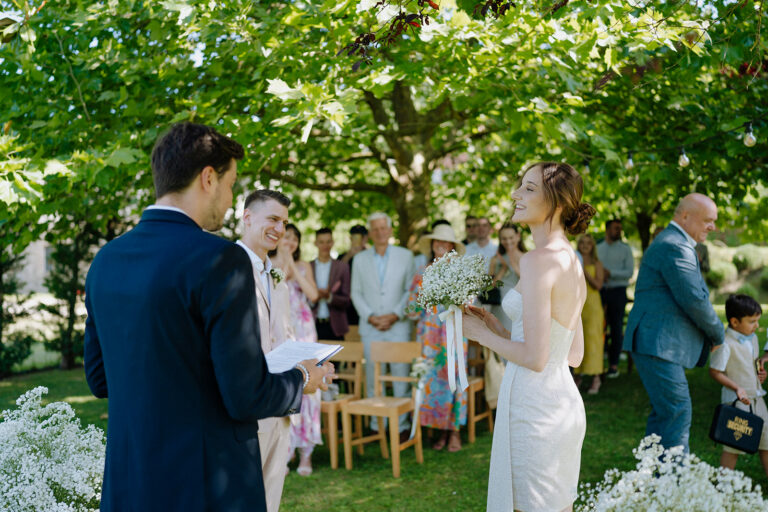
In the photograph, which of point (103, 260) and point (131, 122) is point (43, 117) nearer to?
point (131, 122)

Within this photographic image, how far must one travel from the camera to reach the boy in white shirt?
4.86m

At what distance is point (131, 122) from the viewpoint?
618 centimetres

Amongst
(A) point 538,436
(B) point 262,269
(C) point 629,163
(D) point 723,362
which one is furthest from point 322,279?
(A) point 538,436

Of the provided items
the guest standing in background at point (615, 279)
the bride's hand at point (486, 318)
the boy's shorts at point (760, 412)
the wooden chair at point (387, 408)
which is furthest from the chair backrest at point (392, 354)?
the guest standing in background at point (615, 279)

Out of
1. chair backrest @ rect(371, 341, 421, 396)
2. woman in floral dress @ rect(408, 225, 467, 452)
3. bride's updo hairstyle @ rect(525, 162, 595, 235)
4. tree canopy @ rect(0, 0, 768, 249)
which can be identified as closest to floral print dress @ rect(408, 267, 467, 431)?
woman in floral dress @ rect(408, 225, 467, 452)

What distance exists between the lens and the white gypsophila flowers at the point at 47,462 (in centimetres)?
334

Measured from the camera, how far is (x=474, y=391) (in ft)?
23.8

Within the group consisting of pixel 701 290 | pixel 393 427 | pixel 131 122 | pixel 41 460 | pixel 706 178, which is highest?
pixel 131 122

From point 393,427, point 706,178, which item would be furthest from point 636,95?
point 393,427

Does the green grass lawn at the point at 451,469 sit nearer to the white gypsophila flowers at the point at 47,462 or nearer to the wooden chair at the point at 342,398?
the wooden chair at the point at 342,398

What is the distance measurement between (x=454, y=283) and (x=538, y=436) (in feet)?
2.66

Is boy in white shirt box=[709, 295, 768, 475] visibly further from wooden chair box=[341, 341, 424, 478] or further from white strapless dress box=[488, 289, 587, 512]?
wooden chair box=[341, 341, 424, 478]

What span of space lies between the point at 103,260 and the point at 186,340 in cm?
42

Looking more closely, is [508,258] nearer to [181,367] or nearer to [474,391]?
[474,391]
